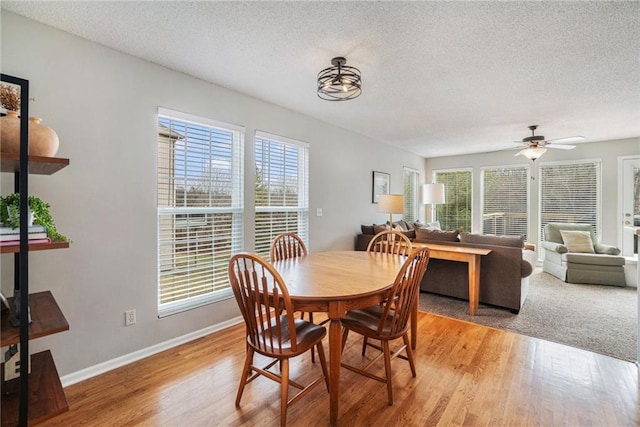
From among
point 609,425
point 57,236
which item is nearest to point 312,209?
point 57,236

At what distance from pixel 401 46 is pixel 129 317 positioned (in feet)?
9.44

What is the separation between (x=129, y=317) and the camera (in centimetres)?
233

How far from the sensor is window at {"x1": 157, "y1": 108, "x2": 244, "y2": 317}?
2.57 meters

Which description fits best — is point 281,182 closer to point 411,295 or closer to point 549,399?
point 411,295

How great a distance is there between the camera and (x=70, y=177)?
2.04 metres

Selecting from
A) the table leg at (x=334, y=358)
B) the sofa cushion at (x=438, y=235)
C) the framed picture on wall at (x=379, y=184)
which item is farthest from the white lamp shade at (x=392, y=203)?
the table leg at (x=334, y=358)

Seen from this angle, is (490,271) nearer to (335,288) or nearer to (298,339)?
(335,288)

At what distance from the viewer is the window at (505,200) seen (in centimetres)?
603

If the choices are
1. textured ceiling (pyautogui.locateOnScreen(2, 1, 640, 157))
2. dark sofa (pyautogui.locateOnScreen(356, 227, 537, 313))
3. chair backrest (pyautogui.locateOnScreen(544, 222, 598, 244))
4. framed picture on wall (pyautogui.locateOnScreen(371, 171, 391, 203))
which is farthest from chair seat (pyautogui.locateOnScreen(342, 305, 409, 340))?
chair backrest (pyautogui.locateOnScreen(544, 222, 598, 244))

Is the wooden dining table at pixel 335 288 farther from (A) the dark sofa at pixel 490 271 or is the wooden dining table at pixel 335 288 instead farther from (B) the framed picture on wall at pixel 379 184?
(B) the framed picture on wall at pixel 379 184

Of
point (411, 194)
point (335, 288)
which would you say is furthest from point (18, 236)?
point (411, 194)

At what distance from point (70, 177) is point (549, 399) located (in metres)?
3.42

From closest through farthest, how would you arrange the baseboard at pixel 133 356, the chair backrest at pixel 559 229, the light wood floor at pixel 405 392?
the light wood floor at pixel 405 392
the baseboard at pixel 133 356
the chair backrest at pixel 559 229

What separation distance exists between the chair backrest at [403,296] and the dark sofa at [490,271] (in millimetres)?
1974
